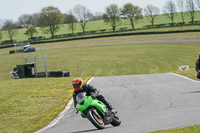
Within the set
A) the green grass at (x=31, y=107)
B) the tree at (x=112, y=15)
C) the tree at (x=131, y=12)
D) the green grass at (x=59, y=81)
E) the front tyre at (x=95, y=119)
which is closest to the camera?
the front tyre at (x=95, y=119)

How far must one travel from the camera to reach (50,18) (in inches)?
4973

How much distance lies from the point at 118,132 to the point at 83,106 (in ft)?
4.27

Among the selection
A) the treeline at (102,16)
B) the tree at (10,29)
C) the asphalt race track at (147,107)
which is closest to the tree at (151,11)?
the treeline at (102,16)

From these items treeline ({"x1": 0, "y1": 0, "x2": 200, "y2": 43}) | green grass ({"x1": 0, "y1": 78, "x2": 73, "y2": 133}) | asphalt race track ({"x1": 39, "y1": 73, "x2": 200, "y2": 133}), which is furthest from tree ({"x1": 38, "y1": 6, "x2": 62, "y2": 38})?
asphalt race track ({"x1": 39, "y1": 73, "x2": 200, "y2": 133})

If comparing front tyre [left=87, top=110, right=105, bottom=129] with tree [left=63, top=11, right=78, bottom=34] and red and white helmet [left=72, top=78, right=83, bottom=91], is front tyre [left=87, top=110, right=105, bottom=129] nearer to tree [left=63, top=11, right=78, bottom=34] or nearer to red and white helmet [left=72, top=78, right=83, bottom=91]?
red and white helmet [left=72, top=78, right=83, bottom=91]

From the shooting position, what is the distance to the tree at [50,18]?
125m

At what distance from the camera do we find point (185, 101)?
1362 centimetres

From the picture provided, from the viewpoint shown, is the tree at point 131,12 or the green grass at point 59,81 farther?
the tree at point 131,12

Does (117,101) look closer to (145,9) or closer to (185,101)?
(185,101)

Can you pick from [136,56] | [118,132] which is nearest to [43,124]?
[118,132]

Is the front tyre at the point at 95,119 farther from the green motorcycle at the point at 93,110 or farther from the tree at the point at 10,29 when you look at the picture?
the tree at the point at 10,29

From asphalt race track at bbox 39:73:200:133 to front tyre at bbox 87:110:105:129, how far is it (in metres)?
0.19

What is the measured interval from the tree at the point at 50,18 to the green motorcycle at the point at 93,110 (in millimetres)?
116818

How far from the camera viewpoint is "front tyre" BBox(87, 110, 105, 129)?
9.34 meters
